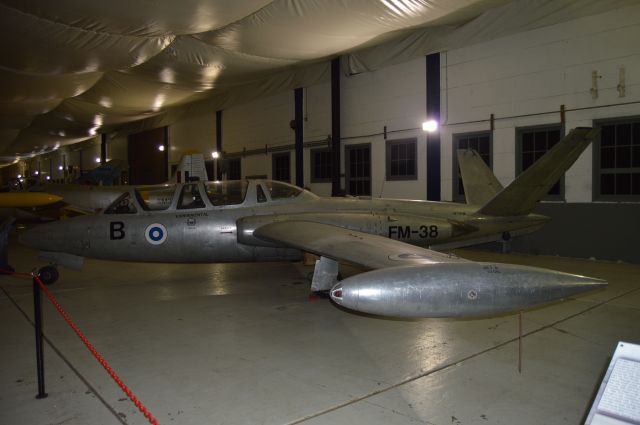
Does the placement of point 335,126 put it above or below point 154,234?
above

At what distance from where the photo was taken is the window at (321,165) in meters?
16.9

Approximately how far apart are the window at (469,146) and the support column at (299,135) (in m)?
6.52

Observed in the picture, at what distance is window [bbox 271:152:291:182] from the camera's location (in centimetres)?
1856

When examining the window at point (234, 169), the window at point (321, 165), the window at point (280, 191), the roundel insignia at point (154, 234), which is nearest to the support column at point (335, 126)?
the window at point (321, 165)

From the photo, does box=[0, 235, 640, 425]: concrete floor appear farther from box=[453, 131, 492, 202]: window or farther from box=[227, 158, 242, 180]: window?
box=[227, 158, 242, 180]: window

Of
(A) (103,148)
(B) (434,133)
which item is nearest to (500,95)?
(B) (434,133)

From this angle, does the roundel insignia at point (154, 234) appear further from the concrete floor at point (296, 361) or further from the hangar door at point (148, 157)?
the hangar door at point (148, 157)

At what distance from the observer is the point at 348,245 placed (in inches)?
221

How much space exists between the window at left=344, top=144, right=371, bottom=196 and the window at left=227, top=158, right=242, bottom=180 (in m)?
7.19

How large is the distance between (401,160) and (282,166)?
245 inches

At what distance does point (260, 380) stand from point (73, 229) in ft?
17.2

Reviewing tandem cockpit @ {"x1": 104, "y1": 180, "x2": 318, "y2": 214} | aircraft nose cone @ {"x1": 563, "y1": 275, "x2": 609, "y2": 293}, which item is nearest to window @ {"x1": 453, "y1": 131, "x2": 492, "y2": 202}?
tandem cockpit @ {"x1": 104, "y1": 180, "x2": 318, "y2": 214}

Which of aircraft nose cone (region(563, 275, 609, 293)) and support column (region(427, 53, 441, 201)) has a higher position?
support column (region(427, 53, 441, 201))

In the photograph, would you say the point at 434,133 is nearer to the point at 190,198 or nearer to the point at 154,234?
the point at 190,198
